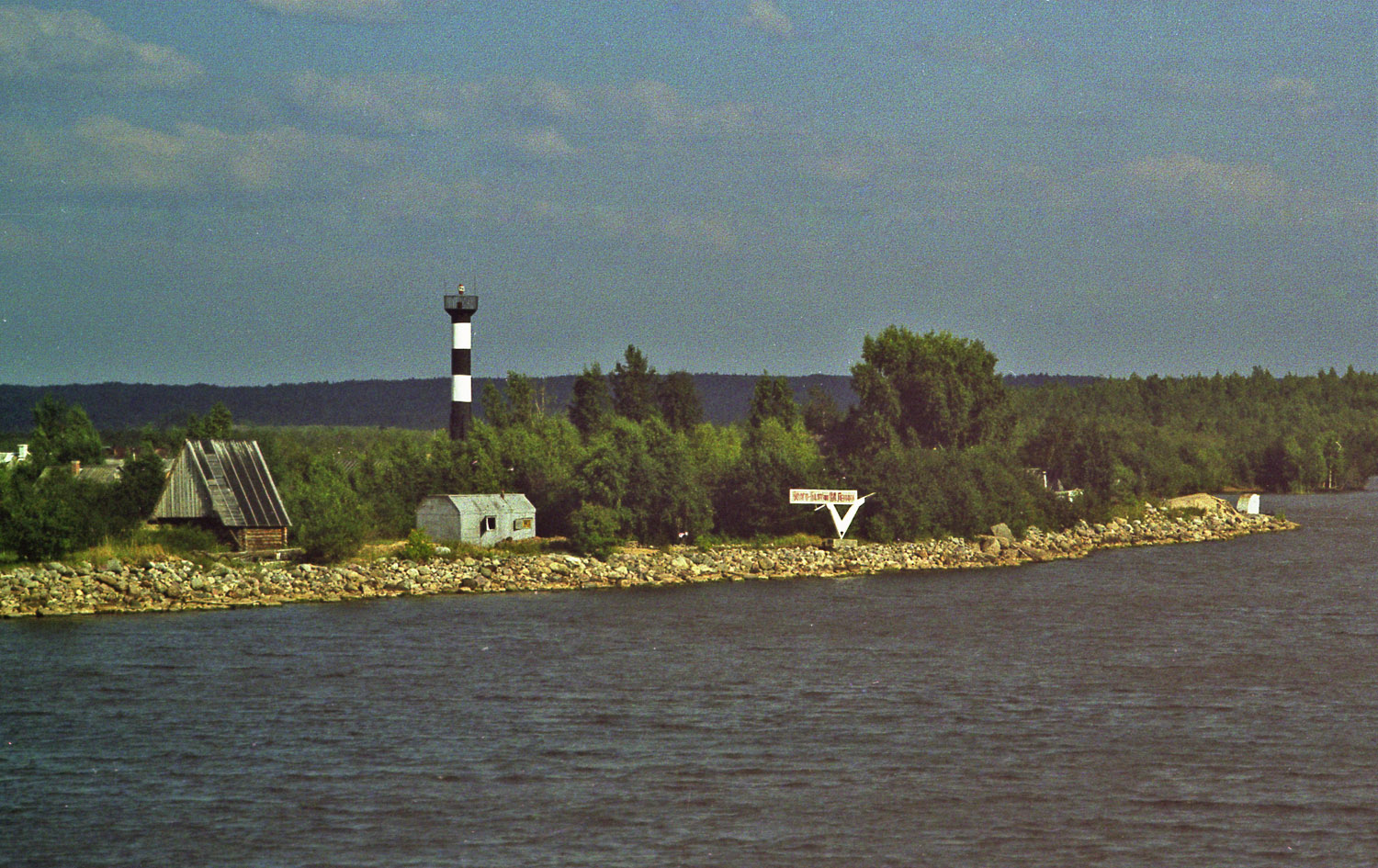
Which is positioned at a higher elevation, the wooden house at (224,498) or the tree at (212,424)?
the tree at (212,424)

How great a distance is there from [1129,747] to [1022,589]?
24586mm

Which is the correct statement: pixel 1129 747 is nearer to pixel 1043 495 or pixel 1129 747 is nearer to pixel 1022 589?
pixel 1022 589

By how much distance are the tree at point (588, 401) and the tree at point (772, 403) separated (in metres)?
8.77

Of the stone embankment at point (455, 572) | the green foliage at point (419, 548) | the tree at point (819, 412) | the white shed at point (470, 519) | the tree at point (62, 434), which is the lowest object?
the stone embankment at point (455, 572)

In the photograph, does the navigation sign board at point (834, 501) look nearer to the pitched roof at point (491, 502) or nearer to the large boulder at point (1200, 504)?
the pitched roof at point (491, 502)

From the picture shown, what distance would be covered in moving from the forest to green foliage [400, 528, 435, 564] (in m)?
1.66

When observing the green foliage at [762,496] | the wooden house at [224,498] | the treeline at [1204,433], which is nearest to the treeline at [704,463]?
the green foliage at [762,496]

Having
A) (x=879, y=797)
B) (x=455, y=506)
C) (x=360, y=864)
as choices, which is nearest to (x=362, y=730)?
(x=360, y=864)

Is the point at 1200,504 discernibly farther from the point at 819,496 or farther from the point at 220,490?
the point at 220,490

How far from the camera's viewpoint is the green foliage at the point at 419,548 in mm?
48656

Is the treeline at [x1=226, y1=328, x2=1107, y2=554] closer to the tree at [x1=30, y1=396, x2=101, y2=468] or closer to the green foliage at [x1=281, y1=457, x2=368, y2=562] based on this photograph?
the green foliage at [x1=281, y1=457, x2=368, y2=562]

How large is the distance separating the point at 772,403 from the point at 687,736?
55.2 meters

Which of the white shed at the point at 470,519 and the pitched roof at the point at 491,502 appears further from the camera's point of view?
the pitched roof at the point at 491,502

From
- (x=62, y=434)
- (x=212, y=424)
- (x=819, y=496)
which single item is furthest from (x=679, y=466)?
(x=62, y=434)
